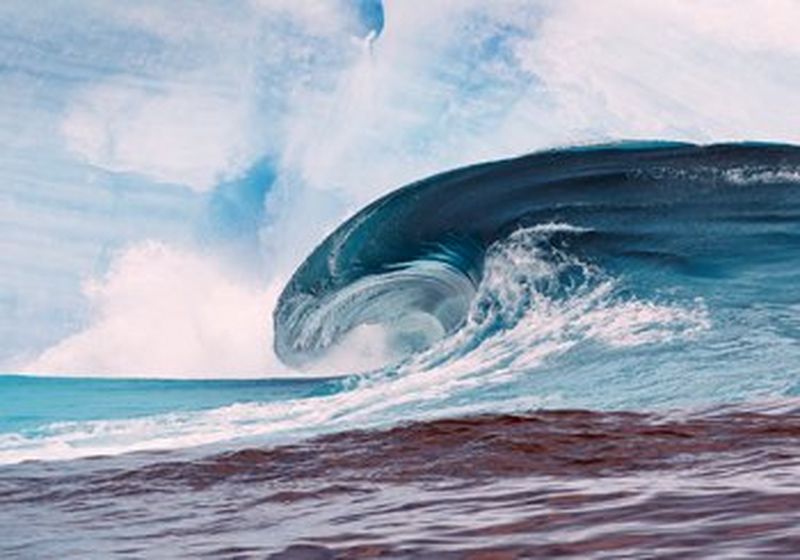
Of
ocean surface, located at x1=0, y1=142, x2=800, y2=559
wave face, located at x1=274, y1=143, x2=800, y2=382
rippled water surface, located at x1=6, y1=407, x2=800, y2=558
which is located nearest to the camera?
rippled water surface, located at x1=6, y1=407, x2=800, y2=558

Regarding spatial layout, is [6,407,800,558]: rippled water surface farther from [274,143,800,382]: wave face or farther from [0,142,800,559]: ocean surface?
[274,143,800,382]: wave face

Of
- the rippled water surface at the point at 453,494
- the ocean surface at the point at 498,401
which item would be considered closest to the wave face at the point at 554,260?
the ocean surface at the point at 498,401

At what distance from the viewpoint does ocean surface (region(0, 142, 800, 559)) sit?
2.18m

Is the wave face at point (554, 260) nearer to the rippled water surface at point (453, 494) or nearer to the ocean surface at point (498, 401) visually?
the ocean surface at point (498, 401)

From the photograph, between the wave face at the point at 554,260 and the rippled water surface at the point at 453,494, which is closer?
the rippled water surface at the point at 453,494

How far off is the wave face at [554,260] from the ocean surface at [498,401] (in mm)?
32

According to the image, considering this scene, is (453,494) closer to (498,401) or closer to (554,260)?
(498,401)

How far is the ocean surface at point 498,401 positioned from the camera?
2.18 meters

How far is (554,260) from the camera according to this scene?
1241 cm

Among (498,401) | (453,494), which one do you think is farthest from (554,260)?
(453,494)

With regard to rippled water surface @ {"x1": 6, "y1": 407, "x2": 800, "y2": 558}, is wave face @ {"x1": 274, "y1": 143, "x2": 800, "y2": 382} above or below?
above

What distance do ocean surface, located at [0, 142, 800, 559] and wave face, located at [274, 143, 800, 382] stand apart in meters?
0.03

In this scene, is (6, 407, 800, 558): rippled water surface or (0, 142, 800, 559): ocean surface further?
(0, 142, 800, 559): ocean surface

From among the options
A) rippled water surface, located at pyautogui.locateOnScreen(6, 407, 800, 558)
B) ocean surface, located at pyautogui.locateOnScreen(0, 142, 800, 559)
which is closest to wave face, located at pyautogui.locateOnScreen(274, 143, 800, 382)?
ocean surface, located at pyautogui.locateOnScreen(0, 142, 800, 559)
